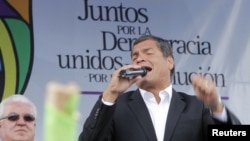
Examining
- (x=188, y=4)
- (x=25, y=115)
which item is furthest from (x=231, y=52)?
(x=25, y=115)

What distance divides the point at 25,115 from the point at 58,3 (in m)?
1.14

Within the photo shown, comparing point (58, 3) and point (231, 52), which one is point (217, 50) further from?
point (58, 3)

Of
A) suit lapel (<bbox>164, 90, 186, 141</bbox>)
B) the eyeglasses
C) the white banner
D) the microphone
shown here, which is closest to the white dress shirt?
suit lapel (<bbox>164, 90, 186, 141</bbox>)

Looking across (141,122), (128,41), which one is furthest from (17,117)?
(128,41)

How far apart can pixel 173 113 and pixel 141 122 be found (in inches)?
6.5

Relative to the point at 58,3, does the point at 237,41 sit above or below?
below

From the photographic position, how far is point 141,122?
3.49 metres

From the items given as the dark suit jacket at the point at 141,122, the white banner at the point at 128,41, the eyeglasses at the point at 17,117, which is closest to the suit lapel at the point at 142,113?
the dark suit jacket at the point at 141,122

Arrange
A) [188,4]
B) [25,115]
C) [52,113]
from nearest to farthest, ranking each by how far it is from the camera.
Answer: [25,115], [52,113], [188,4]

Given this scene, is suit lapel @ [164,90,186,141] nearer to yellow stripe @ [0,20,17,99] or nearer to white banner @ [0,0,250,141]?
white banner @ [0,0,250,141]

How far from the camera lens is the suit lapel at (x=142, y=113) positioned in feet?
11.4

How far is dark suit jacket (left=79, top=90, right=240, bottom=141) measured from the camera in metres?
3.36

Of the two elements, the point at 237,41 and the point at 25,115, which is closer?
the point at 25,115

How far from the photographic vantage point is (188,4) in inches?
188
